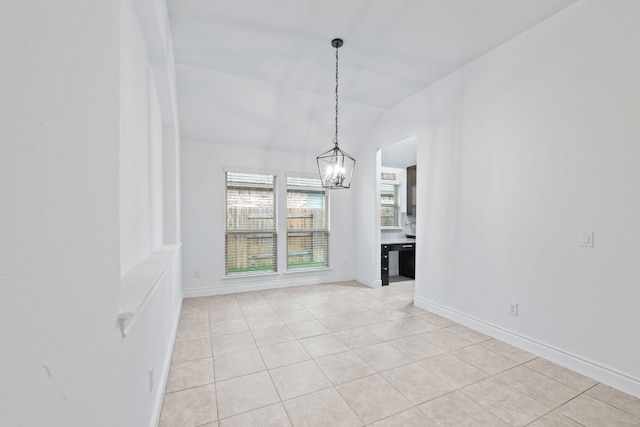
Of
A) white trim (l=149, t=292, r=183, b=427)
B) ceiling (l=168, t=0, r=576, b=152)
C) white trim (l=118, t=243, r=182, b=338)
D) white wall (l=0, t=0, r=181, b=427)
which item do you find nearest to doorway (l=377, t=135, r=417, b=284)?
ceiling (l=168, t=0, r=576, b=152)

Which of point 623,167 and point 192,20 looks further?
point 192,20

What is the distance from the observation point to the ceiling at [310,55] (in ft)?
8.16

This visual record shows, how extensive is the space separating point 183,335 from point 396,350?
7.48 feet

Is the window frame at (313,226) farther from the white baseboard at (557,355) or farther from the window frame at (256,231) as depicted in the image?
the white baseboard at (557,355)

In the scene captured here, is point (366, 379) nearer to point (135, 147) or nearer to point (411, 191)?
point (135, 147)

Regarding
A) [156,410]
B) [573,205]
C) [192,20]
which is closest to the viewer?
[156,410]

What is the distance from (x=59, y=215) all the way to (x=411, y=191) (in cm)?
616

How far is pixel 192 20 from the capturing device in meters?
2.60

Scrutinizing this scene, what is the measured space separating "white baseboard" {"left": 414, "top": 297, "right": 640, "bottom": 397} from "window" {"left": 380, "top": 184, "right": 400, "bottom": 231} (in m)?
3.00

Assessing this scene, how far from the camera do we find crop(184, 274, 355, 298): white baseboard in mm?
4488

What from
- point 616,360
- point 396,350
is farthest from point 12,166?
point 616,360

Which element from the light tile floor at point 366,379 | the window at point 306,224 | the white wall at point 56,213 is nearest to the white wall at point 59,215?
the white wall at point 56,213

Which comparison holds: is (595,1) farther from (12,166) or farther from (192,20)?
(12,166)

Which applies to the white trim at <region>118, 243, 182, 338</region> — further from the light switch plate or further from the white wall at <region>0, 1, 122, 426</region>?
the light switch plate
